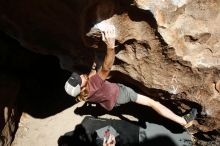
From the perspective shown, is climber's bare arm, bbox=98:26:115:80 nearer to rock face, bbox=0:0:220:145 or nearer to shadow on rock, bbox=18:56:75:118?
rock face, bbox=0:0:220:145

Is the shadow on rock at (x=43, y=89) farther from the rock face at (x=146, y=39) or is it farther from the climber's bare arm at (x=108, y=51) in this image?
Answer: the climber's bare arm at (x=108, y=51)

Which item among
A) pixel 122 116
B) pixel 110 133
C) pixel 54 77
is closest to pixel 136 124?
pixel 122 116

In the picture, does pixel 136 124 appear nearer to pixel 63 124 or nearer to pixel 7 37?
pixel 63 124

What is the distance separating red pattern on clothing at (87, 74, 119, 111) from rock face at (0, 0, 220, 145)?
0.22 metres

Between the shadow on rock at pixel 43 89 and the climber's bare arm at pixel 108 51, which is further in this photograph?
the shadow on rock at pixel 43 89

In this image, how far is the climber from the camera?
405 cm

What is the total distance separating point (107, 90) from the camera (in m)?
4.48

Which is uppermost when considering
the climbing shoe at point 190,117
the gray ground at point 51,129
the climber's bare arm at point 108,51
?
the climber's bare arm at point 108,51

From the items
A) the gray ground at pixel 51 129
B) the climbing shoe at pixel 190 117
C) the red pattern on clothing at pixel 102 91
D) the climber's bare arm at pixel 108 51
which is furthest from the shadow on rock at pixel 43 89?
the climbing shoe at pixel 190 117

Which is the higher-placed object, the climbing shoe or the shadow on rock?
the climbing shoe

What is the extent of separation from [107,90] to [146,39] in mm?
885

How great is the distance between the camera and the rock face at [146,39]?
3732 millimetres

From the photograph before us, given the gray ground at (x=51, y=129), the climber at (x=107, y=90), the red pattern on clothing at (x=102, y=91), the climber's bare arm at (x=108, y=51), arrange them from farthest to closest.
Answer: the gray ground at (x=51, y=129), the red pattern on clothing at (x=102, y=91), the climber at (x=107, y=90), the climber's bare arm at (x=108, y=51)

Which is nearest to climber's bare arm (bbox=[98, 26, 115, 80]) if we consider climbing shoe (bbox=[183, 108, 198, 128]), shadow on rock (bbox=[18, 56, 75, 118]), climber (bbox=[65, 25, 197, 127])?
climber (bbox=[65, 25, 197, 127])
